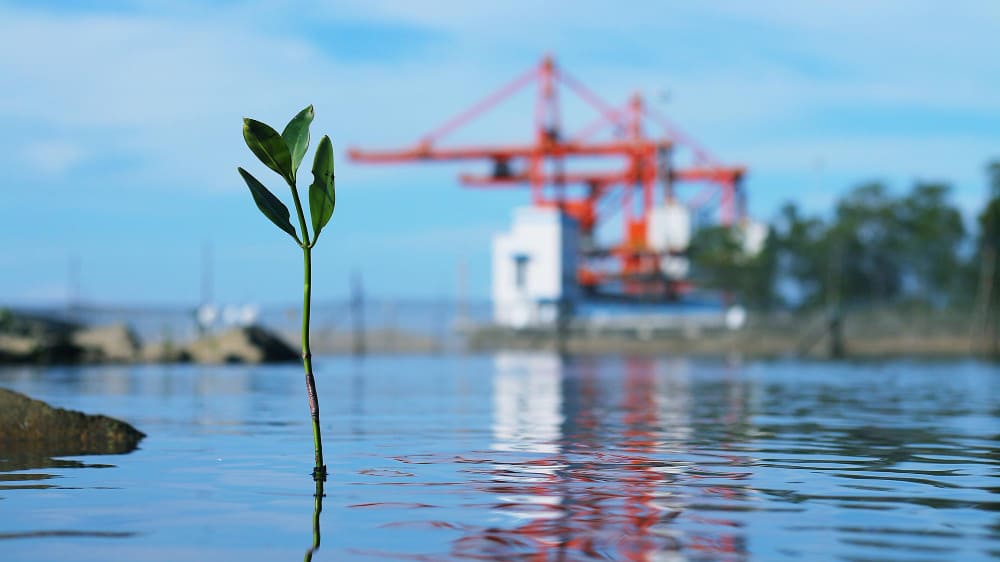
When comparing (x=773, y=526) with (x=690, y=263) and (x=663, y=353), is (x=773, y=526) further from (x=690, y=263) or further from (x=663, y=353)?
(x=690, y=263)

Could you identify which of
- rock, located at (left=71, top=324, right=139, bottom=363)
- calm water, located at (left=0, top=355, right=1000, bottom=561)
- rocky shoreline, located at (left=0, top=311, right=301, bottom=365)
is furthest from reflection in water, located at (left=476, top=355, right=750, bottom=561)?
rock, located at (left=71, top=324, right=139, bottom=363)

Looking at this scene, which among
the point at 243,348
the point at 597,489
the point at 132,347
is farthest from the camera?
the point at 132,347

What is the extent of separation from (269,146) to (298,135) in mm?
176

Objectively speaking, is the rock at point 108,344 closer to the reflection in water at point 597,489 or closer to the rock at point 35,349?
the rock at point 35,349

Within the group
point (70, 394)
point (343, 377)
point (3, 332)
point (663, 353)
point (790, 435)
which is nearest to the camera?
point (790, 435)

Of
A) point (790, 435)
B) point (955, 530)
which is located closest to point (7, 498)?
point (955, 530)

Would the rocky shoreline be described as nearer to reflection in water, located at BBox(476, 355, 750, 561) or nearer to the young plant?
reflection in water, located at BBox(476, 355, 750, 561)

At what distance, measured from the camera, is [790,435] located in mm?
12227

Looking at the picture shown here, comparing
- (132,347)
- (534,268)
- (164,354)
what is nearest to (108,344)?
(132,347)

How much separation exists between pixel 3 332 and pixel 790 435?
34139mm

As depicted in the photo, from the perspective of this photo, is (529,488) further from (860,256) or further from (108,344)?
(860,256)

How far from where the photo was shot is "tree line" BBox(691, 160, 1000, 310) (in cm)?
8306

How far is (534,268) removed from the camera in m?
88.7

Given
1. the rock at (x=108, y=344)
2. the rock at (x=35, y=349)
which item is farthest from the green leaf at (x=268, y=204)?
the rock at (x=108, y=344)
